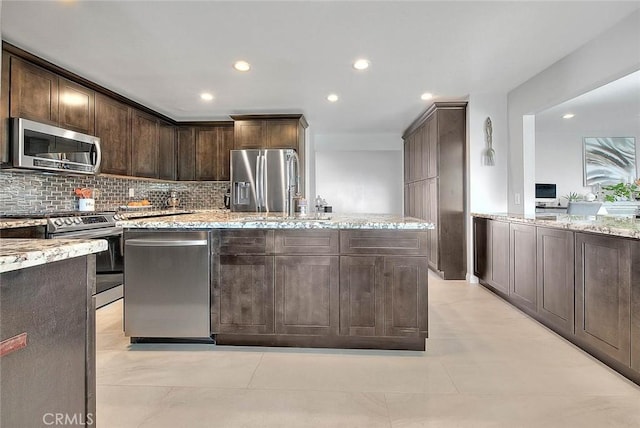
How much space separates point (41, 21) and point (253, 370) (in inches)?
112

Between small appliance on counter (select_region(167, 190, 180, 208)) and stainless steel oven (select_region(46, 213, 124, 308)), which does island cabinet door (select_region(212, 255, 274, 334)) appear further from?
small appliance on counter (select_region(167, 190, 180, 208))

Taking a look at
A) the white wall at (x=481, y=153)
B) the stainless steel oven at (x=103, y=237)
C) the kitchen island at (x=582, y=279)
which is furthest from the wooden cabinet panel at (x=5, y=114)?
the white wall at (x=481, y=153)

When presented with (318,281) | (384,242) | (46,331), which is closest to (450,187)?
(384,242)

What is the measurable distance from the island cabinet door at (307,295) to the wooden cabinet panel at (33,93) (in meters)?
2.54

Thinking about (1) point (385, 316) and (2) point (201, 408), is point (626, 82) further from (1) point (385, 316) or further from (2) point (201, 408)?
(2) point (201, 408)

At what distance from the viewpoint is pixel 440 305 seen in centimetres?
341

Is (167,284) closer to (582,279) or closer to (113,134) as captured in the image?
(113,134)

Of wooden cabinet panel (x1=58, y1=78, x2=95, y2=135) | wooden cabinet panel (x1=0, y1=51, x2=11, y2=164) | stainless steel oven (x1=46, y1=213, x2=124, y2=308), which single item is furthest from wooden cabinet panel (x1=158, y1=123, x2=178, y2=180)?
wooden cabinet panel (x1=0, y1=51, x2=11, y2=164)

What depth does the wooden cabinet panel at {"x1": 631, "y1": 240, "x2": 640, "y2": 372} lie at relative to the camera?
6.14 ft

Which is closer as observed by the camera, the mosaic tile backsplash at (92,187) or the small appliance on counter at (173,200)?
the mosaic tile backsplash at (92,187)

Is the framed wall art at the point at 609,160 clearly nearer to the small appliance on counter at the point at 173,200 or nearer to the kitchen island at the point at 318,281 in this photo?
the kitchen island at the point at 318,281

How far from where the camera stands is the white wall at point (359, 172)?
7039 mm

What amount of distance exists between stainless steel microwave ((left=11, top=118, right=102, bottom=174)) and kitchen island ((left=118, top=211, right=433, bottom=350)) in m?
1.31

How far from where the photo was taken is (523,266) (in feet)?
10.2
